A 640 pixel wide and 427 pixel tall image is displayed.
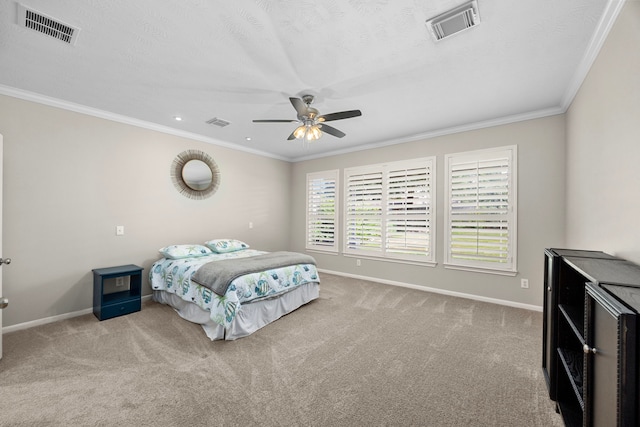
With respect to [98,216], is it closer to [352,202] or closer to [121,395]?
[121,395]

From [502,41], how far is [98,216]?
15.6 feet

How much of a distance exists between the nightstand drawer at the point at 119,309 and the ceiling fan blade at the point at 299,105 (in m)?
3.14

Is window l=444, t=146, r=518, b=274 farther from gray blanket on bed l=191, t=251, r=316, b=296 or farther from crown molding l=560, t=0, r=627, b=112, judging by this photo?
gray blanket on bed l=191, t=251, r=316, b=296

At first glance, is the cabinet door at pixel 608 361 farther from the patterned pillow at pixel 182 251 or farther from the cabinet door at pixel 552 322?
the patterned pillow at pixel 182 251

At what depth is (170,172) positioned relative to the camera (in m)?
4.20

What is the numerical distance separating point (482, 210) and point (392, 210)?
4.54 feet

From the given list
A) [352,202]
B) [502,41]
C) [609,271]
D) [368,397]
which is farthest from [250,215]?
[609,271]

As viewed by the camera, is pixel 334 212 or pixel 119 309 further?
pixel 334 212

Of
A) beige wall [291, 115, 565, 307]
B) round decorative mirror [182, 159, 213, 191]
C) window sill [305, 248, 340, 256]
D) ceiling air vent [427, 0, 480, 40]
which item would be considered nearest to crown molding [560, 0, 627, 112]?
beige wall [291, 115, 565, 307]

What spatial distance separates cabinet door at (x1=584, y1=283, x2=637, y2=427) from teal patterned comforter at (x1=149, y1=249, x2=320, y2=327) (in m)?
2.52

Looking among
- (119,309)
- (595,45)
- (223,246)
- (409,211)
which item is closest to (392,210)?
(409,211)

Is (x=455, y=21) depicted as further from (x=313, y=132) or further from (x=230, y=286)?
(x=230, y=286)

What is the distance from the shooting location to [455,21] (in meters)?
1.87

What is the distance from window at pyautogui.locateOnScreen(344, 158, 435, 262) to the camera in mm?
4348
